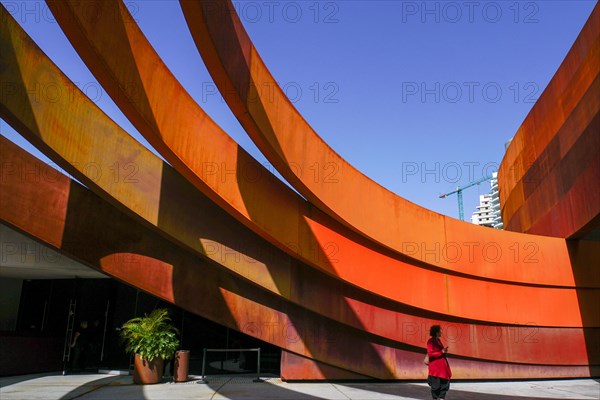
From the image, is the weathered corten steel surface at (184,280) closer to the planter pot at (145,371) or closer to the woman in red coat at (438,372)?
the planter pot at (145,371)

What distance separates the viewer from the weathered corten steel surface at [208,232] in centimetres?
884

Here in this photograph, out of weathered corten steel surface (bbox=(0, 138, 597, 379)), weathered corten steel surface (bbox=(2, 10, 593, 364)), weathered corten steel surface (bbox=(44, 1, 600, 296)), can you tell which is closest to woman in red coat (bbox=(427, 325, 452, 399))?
weathered corten steel surface (bbox=(44, 1, 600, 296))

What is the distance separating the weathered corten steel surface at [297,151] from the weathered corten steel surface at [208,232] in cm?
157

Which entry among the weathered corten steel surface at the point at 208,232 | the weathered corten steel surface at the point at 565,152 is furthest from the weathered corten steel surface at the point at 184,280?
the weathered corten steel surface at the point at 565,152

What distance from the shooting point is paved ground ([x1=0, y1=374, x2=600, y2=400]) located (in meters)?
9.30

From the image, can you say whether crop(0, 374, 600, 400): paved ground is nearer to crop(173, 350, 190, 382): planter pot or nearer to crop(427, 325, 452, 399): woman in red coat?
crop(173, 350, 190, 382): planter pot

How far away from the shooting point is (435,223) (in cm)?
1321

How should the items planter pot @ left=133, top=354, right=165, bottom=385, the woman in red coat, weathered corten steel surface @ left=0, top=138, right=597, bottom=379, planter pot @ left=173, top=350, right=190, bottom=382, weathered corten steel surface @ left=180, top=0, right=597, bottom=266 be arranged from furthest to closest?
planter pot @ left=173, top=350, right=190, bottom=382 < planter pot @ left=133, top=354, right=165, bottom=385 < weathered corten steel surface @ left=0, top=138, right=597, bottom=379 < the woman in red coat < weathered corten steel surface @ left=180, top=0, right=597, bottom=266

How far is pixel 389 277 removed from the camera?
12.5 m

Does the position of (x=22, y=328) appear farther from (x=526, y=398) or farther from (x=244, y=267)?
(x=526, y=398)

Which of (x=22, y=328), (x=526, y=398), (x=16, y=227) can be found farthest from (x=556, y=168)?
(x=22, y=328)

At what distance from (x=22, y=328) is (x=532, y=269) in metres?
15.9

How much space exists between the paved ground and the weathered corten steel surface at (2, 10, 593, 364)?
4.11ft

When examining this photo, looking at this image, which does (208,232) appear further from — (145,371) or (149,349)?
(145,371)
